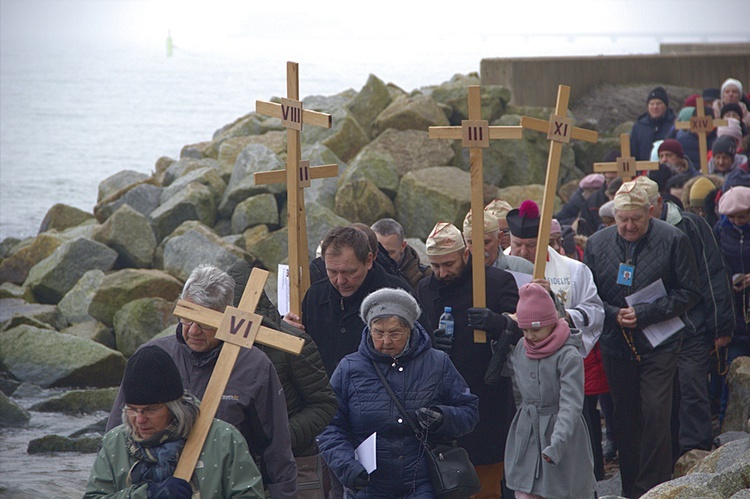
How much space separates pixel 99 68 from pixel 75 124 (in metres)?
31.8

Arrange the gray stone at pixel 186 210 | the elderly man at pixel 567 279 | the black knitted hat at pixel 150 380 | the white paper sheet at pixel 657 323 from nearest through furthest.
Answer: the black knitted hat at pixel 150 380, the elderly man at pixel 567 279, the white paper sheet at pixel 657 323, the gray stone at pixel 186 210

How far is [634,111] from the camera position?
18766 millimetres

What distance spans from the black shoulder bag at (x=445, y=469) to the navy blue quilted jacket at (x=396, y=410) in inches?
1.2

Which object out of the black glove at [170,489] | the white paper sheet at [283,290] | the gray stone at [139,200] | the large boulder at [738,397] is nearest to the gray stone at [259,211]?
the gray stone at [139,200]

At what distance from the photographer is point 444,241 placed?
5.90m

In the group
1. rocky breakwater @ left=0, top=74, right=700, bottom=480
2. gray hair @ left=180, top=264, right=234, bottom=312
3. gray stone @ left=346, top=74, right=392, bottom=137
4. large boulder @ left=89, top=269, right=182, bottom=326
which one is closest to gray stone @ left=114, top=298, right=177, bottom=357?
rocky breakwater @ left=0, top=74, right=700, bottom=480

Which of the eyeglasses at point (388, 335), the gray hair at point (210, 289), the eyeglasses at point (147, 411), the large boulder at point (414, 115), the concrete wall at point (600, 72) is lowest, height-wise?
the eyeglasses at point (147, 411)

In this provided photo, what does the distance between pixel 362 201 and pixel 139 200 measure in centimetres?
585

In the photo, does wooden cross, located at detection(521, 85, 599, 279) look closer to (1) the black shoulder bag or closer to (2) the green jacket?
(1) the black shoulder bag

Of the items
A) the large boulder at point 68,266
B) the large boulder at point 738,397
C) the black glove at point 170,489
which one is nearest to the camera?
the black glove at point 170,489

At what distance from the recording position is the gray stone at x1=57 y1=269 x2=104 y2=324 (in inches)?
625

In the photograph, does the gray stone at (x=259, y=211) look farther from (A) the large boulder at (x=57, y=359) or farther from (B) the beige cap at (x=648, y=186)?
(B) the beige cap at (x=648, y=186)

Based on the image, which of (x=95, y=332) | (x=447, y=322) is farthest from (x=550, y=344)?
(x=95, y=332)

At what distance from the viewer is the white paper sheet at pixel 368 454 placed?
4668 millimetres
